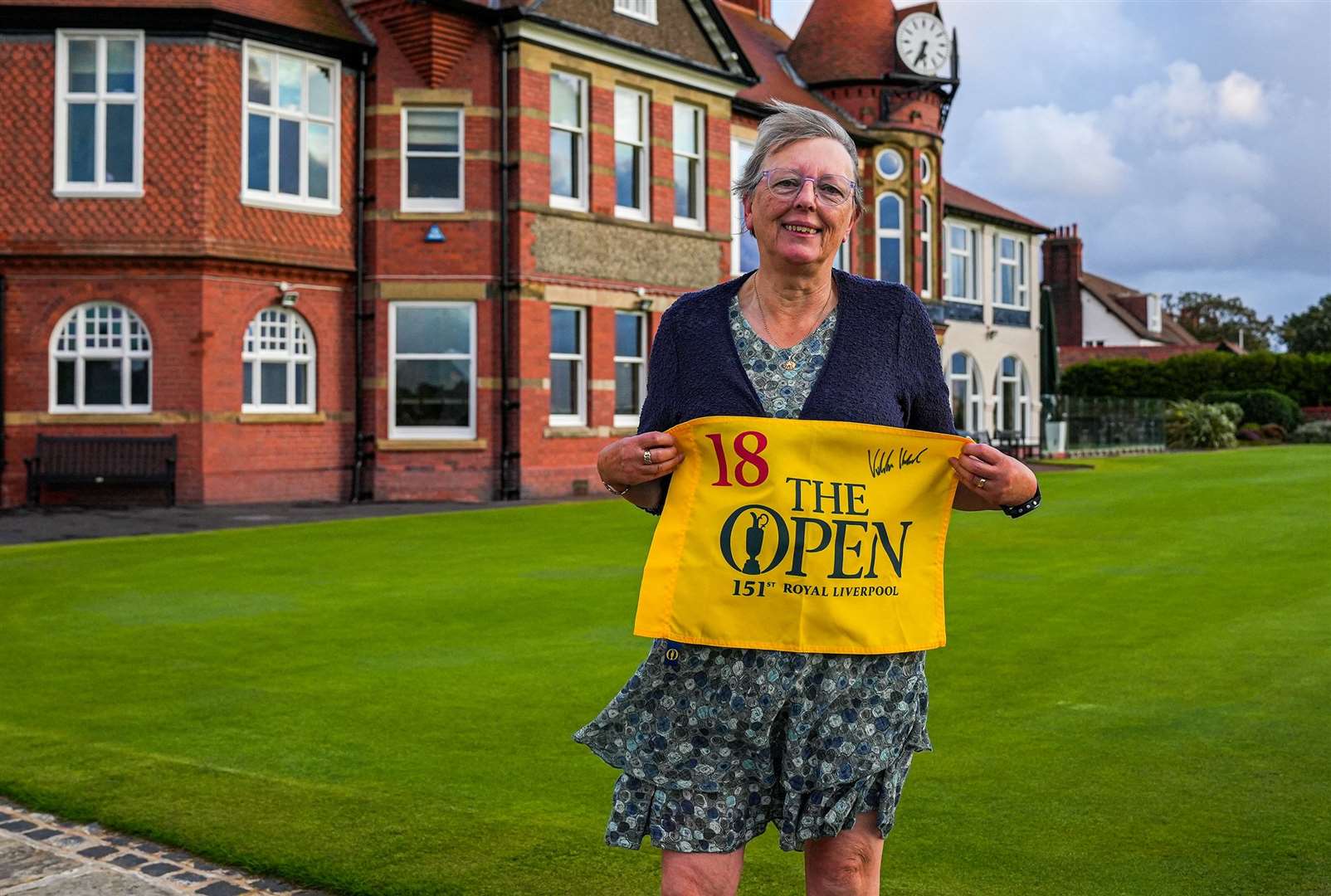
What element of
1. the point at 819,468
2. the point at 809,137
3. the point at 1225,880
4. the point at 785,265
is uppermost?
the point at 809,137

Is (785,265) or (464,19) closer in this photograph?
(785,265)

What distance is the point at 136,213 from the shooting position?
2148 cm

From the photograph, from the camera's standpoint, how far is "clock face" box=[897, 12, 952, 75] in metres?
34.4

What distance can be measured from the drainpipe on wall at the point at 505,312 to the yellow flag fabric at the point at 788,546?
67.3 ft

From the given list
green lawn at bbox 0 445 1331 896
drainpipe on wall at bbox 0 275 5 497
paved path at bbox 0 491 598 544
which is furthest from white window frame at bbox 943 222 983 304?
green lawn at bbox 0 445 1331 896

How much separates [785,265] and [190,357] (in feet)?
64.7

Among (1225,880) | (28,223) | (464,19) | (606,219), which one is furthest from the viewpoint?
(606,219)

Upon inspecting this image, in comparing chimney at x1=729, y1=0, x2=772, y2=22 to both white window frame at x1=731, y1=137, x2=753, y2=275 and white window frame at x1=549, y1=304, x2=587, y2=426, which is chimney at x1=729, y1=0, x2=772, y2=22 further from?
white window frame at x1=549, y1=304, x2=587, y2=426

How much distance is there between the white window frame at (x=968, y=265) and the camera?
4147 cm

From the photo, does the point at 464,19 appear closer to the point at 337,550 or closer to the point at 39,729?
the point at 337,550

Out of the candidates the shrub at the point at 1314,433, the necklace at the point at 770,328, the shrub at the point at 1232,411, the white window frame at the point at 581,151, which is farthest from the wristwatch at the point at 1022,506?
the shrub at the point at 1314,433

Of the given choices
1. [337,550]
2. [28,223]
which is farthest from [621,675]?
[28,223]

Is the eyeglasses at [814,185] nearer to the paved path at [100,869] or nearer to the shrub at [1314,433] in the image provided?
the paved path at [100,869]

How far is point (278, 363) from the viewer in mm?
22719
